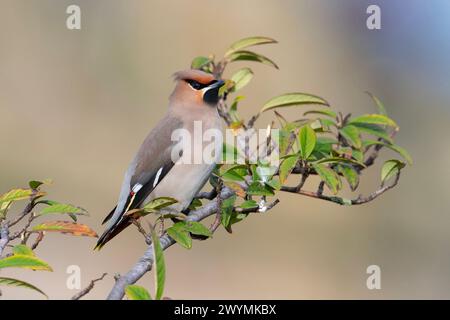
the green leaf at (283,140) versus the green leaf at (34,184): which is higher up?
the green leaf at (283,140)

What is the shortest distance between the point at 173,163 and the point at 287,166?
102 centimetres

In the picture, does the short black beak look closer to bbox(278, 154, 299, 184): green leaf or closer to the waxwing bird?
the waxwing bird

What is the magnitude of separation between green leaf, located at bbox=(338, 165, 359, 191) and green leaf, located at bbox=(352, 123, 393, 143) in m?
0.26

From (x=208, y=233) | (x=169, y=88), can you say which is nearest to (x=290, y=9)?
(x=169, y=88)

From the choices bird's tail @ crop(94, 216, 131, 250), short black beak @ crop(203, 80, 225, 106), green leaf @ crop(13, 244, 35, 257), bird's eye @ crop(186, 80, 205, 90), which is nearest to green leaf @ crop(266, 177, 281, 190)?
bird's tail @ crop(94, 216, 131, 250)

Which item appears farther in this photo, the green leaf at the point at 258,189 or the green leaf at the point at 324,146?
the green leaf at the point at 324,146

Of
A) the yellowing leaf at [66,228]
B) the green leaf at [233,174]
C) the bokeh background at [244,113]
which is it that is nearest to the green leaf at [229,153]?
the green leaf at [233,174]

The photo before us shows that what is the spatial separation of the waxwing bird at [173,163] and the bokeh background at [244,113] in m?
2.31

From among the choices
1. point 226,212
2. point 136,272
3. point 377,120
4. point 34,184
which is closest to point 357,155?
point 377,120

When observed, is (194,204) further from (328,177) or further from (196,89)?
(328,177)

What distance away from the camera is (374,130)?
3.06 metres

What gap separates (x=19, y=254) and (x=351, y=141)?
138cm

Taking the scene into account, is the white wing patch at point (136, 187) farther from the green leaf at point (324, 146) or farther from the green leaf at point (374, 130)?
the green leaf at point (374, 130)

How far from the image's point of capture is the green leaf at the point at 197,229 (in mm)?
2462
